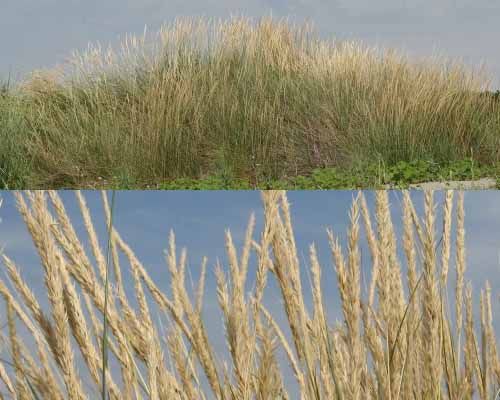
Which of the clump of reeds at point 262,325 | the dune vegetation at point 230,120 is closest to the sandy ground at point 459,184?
the dune vegetation at point 230,120

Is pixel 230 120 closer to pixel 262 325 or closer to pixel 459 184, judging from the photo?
pixel 459 184

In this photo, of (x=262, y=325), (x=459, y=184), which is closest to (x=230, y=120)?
(x=459, y=184)

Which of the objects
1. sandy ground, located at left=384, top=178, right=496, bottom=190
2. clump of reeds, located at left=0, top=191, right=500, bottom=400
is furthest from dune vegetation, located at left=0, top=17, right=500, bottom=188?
clump of reeds, located at left=0, top=191, right=500, bottom=400

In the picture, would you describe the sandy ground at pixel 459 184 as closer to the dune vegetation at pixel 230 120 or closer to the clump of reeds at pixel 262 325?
the dune vegetation at pixel 230 120

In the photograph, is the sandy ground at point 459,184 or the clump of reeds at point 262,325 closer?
the clump of reeds at point 262,325

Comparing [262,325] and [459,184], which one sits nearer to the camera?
[262,325]

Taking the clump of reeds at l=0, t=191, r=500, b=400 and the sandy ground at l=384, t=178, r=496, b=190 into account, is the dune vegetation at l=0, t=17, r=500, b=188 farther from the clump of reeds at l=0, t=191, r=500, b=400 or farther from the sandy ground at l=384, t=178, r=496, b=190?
the clump of reeds at l=0, t=191, r=500, b=400

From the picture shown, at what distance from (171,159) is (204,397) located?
Result: 589 centimetres

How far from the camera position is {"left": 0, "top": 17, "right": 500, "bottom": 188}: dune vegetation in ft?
25.5

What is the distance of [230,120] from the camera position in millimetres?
8164

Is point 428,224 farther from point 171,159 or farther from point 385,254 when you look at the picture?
point 171,159

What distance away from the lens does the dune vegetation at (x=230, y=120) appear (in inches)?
306

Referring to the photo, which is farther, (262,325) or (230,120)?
(230,120)

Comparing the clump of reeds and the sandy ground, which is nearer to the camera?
the clump of reeds
